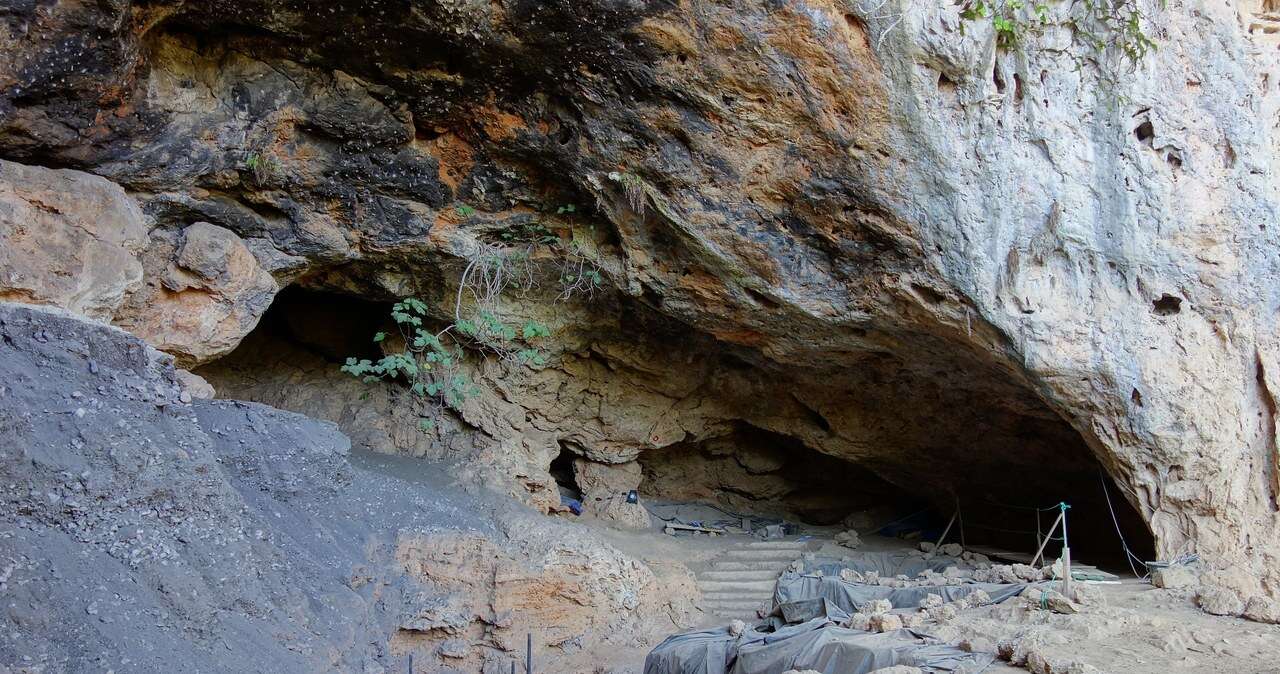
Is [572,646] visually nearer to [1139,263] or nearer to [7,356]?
[7,356]

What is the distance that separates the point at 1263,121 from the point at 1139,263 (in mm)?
1867

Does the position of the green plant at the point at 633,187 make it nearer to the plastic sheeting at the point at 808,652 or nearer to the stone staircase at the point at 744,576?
the plastic sheeting at the point at 808,652

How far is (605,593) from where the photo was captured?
28.0 ft

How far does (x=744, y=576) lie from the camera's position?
10.1m

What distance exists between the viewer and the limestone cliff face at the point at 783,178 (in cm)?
643

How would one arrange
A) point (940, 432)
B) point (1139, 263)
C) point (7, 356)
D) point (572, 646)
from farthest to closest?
point (940, 432) < point (572, 646) < point (1139, 263) < point (7, 356)

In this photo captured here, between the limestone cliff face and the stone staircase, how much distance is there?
309 cm

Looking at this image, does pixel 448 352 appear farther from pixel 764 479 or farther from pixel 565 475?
pixel 764 479

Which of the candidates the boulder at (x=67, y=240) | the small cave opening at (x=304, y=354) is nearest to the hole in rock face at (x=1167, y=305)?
the small cave opening at (x=304, y=354)

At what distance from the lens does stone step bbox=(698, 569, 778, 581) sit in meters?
10.0

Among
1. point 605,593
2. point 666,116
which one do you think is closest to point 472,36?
point 666,116

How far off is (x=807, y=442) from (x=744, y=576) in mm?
2261

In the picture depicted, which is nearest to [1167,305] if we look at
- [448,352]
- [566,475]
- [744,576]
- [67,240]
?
[744,576]

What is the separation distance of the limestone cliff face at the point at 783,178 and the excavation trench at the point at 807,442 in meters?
1.46
